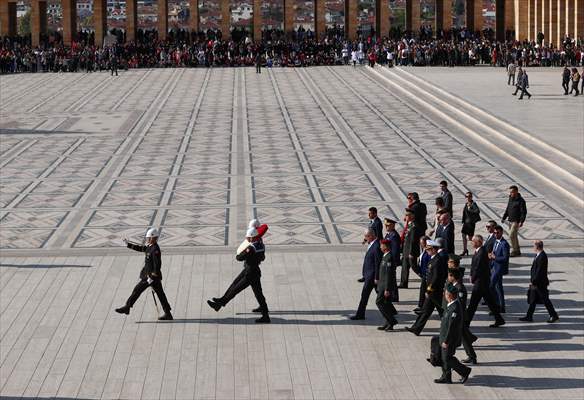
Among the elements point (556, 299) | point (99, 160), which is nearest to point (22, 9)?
point (99, 160)

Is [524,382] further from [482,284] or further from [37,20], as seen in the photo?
[37,20]

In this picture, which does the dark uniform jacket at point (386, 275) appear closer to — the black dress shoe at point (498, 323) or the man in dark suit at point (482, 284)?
the man in dark suit at point (482, 284)

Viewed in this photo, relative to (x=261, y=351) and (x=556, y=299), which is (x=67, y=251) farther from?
(x=556, y=299)

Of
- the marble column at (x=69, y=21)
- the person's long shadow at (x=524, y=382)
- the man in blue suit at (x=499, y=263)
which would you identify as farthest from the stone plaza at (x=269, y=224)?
the marble column at (x=69, y=21)

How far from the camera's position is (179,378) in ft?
35.0

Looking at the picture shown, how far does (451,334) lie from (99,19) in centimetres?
4343

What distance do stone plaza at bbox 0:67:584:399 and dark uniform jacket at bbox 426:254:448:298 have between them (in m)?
0.47

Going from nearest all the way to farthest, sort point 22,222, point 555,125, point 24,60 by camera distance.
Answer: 1. point 22,222
2. point 555,125
3. point 24,60

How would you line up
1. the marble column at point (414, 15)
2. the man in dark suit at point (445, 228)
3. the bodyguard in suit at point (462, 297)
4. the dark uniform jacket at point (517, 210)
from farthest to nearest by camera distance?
the marble column at point (414, 15) → the dark uniform jacket at point (517, 210) → the man in dark suit at point (445, 228) → the bodyguard in suit at point (462, 297)

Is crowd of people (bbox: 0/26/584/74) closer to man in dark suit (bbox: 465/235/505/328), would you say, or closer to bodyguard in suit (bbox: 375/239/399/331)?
man in dark suit (bbox: 465/235/505/328)

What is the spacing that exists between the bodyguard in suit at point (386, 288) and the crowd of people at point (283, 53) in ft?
101

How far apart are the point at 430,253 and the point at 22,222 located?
8.03 metres

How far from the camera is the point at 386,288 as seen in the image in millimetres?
11914

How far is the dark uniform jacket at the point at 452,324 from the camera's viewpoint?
33.8ft
